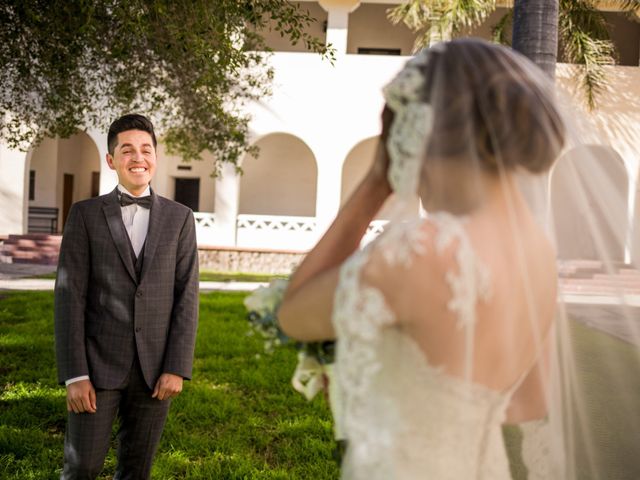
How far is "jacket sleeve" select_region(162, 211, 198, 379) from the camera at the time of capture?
295 centimetres

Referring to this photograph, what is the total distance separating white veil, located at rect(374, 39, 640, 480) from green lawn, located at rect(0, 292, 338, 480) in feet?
8.88

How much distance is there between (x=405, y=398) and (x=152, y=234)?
1.84 meters

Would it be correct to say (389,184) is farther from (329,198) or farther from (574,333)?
(329,198)

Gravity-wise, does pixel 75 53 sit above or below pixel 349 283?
above

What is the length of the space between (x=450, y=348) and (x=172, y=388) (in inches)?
72.3

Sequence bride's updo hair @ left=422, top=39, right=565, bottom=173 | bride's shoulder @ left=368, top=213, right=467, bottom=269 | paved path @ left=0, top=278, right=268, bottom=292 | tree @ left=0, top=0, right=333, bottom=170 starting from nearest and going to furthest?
bride's shoulder @ left=368, top=213, right=467, bottom=269 < bride's updo hair @ left=422, top=39, right=565, bottom=173 < tree @ left=0, top=0, right=333, bottom=170 < paved path @ left=0, top=278, right=268, bottom=292

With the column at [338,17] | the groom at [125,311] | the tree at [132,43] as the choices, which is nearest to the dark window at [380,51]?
the column at [338,17]

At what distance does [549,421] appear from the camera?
1.87 m

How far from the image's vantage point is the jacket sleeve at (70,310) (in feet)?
8.86

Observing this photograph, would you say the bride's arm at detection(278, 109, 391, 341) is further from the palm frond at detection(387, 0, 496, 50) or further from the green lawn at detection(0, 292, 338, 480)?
the palm frond at detection(387, 0, 496, 50)

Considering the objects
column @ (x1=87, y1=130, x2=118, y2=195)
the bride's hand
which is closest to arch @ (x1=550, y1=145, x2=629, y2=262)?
the bride's hand

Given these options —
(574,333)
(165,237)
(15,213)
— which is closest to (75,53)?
(165,237)

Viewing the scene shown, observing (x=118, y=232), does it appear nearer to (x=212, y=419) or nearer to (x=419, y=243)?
(x=419, y=243)

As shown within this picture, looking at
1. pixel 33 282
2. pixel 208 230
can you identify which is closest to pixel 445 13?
pixel 208 230
